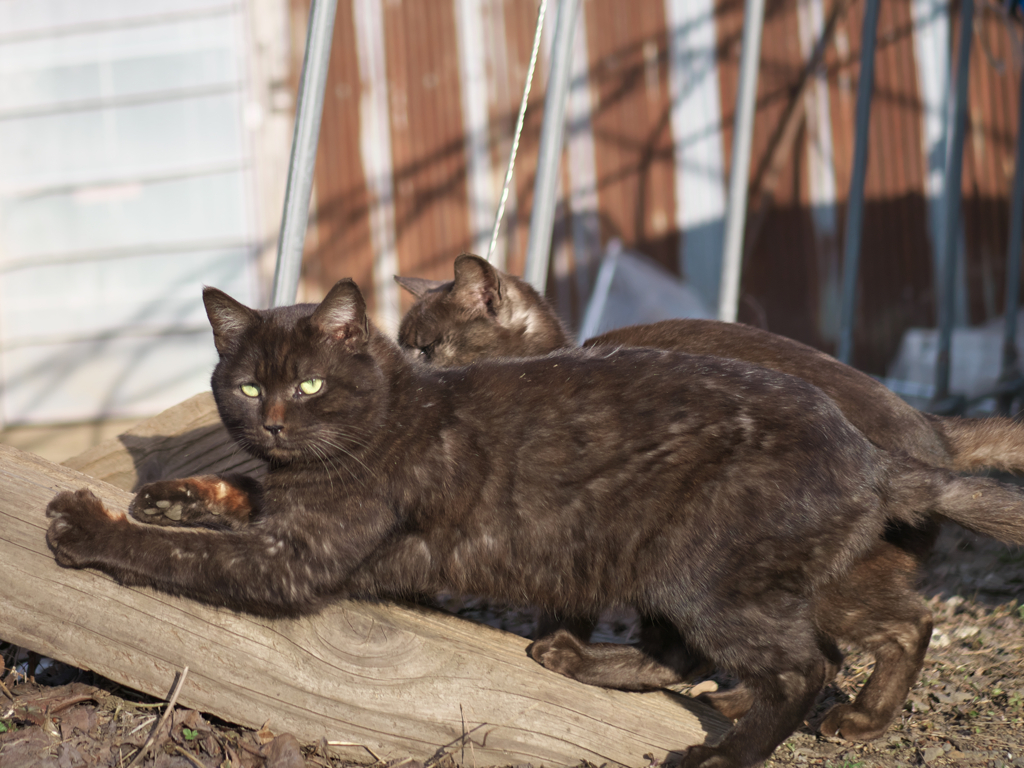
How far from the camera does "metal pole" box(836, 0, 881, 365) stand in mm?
5086

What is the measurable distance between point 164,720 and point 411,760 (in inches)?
23.8

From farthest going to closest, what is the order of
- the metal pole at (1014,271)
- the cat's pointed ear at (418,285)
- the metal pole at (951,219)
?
the metal pole at (1014,271) < the metal pole at (951,219) < the cat's pointed ear at (418,285)

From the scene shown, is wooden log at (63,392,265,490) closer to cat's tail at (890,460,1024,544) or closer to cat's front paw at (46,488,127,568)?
cat's front paw at (46,488,127,568)

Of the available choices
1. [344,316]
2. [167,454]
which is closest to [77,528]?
Answer: [344,316]

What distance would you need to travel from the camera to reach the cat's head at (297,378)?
2148 millimetres

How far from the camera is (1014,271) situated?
5.88 m

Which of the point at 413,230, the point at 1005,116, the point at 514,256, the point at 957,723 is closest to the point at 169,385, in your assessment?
the point at 413,230

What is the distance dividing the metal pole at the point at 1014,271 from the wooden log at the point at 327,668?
15.0 ft

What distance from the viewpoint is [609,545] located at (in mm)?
2102

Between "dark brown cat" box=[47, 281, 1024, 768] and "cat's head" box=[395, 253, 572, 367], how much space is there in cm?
90

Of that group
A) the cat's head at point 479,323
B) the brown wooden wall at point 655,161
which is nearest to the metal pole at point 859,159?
the brown wooden wall at point 655,161

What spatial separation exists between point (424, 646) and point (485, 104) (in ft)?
21.9

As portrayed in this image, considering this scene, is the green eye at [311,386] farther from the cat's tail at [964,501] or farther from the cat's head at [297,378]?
the cat's tail at [964,501]

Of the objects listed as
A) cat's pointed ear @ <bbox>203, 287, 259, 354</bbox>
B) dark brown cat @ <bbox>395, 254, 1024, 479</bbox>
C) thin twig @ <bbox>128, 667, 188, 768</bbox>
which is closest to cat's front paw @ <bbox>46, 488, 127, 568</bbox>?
thin twig @ <bbox>128, 667, 188, 768</bbox>
